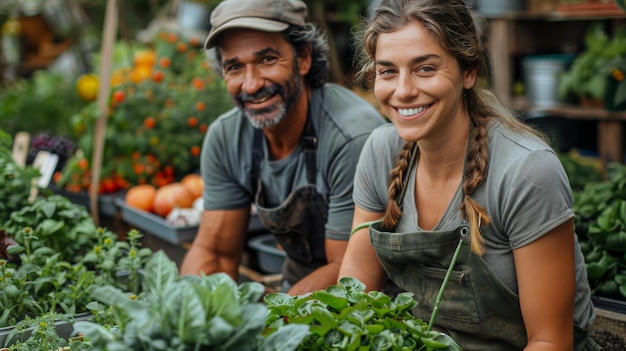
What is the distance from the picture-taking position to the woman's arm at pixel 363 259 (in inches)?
84.2

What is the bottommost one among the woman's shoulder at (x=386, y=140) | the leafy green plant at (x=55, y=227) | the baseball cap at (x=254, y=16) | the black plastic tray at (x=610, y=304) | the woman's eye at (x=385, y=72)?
the black plastic tray at (x=610, y=304)

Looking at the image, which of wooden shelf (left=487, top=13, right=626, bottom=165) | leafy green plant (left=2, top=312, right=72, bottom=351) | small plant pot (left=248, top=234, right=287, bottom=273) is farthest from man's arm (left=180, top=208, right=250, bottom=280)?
wooden shelf (left=487, top=13, right=626, bottom=165)

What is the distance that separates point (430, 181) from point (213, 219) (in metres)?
1.09

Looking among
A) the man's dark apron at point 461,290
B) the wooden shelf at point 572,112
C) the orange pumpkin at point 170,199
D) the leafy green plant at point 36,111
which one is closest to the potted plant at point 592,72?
the wooden shelf at point 572,112

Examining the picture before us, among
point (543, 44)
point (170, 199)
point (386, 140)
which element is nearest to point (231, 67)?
point (386, 140)

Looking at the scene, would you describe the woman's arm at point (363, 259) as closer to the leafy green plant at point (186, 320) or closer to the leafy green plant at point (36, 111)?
the leafy green plant at point (186, 320)

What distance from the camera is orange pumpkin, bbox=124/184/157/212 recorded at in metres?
3.83

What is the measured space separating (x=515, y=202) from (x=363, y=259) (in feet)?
1.72

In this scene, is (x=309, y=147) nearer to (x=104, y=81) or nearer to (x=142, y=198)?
(x=104, y=81)

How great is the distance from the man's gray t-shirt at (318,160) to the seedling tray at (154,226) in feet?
1.69

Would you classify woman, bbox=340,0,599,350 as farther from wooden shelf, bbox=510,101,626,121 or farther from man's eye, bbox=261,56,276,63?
wooden shelf, bbox=510,101,626,121

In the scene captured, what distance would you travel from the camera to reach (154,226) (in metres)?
3.52

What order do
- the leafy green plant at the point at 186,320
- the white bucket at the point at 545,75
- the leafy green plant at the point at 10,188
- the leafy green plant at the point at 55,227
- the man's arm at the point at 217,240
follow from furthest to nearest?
the white bucket at the point at 545,75 → the man's arm at the point at 217,240 → the leafy green plant at the point at 10,188 → the leafy green plant at the point at 55,227 → the leafy green plant at the point at 186,320

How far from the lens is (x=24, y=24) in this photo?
8883mm
